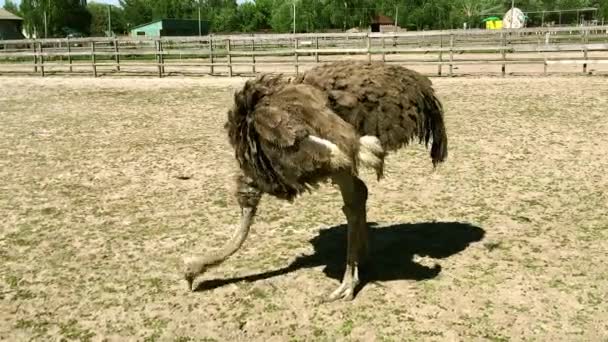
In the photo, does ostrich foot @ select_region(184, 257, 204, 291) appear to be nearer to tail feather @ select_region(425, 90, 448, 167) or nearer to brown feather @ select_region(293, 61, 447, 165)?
brown feather @ select_region(293, 61, 447, 165)

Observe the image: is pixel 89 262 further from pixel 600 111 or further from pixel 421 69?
pixel 421 69

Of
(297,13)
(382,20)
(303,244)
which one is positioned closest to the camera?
(303,244)

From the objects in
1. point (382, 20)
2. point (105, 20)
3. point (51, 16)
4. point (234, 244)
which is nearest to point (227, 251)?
point (234, 244)

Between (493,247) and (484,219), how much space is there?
565 millimetres

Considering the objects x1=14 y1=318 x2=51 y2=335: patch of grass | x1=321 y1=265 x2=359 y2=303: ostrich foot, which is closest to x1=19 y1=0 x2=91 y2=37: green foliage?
x1=14 y1=318 x2=51 y2=335: patch of grass

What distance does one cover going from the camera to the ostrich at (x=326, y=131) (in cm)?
297

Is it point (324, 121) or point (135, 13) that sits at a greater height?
point (135, 13)

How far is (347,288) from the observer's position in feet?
11.0

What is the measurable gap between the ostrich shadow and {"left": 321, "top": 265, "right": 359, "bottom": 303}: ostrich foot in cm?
10

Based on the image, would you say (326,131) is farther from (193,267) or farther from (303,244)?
(303,244)

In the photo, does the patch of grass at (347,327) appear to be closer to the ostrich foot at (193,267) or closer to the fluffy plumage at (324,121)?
the fluffy plumage at (324,121)

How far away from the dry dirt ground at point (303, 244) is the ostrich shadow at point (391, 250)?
17 millimetres

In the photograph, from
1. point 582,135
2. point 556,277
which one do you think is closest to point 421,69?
point 582,135

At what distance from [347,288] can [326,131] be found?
35.7 inches
